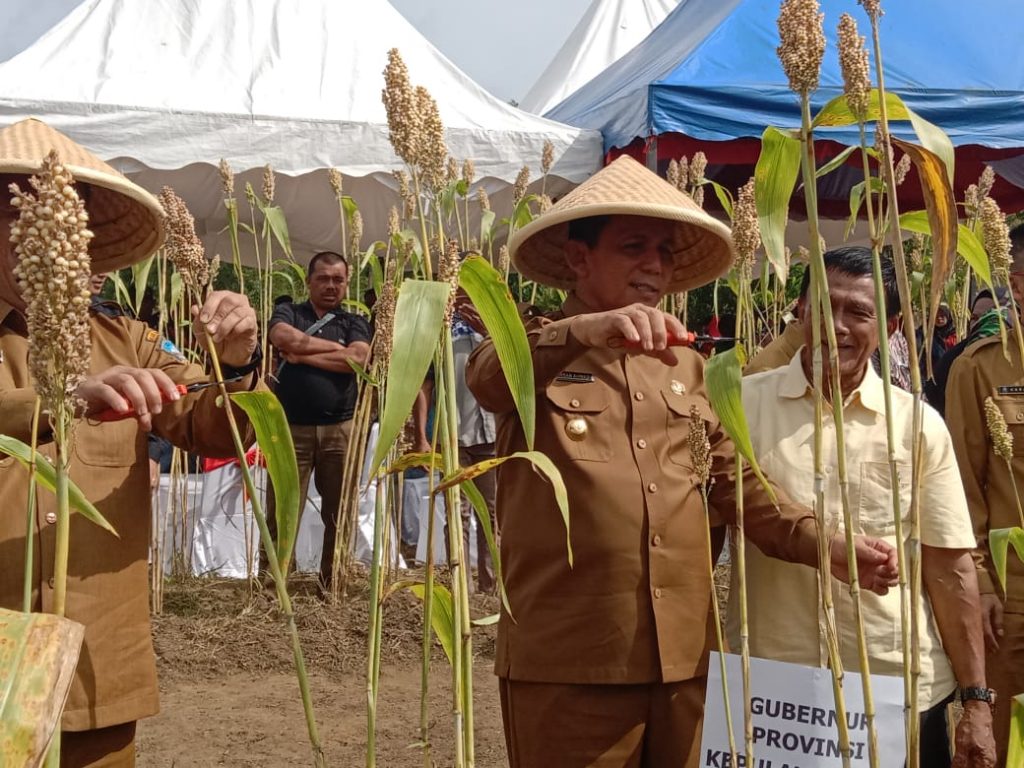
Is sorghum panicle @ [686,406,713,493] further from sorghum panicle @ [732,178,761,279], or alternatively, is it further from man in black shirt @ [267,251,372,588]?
man in black shirt @ [267,251,372,588]

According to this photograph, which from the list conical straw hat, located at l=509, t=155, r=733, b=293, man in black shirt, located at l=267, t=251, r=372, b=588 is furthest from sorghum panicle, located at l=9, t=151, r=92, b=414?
man in black shirt, located at l=267, t=251, r=372, b=588

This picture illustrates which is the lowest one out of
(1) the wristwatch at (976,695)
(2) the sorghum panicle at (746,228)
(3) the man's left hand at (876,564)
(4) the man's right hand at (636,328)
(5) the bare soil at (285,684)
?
(5) the bare soil at (285,684)

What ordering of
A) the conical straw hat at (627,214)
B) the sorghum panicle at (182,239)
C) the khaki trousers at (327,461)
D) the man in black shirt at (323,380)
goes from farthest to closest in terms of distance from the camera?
the khaki trousers at (327,461)
the man in black shirt at (323,380)
the conical straw hat at (627,214)
the sorghum panicle at (182,239)

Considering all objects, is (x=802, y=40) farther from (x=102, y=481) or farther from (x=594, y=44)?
(x=594, y=44)

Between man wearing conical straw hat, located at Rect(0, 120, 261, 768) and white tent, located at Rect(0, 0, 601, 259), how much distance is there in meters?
3.18

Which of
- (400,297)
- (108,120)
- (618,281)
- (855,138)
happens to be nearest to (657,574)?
(618,281)

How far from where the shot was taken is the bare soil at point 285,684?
300cm

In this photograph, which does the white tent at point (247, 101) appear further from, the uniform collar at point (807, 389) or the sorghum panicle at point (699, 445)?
the sorghum panicle at point (699, 445)

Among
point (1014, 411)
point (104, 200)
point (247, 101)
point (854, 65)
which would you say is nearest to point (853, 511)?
point (1014, 411)

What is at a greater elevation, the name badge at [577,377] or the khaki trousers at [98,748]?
the name badge at [577,377]

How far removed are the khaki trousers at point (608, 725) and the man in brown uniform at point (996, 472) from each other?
0.65 meters

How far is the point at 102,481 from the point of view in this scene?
1372mm

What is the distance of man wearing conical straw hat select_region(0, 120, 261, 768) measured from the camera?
4.22 feet

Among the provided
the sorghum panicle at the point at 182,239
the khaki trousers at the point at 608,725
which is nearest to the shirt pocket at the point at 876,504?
the khaki trousers at the point at 608,725
